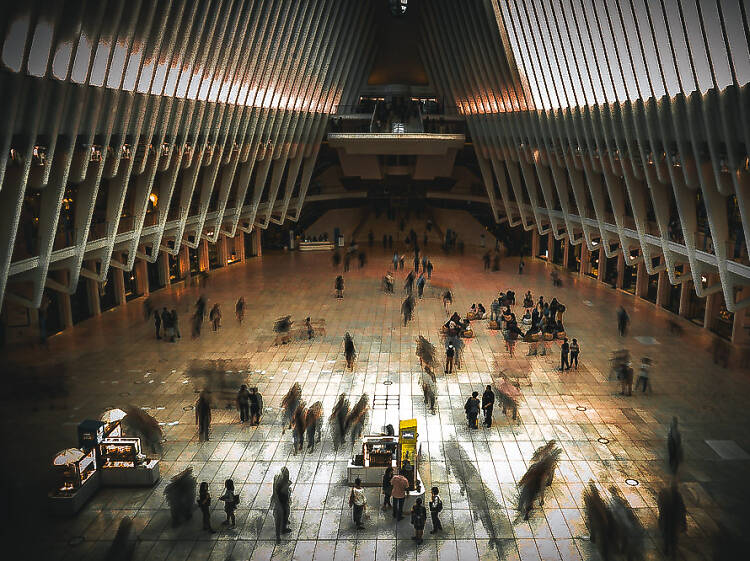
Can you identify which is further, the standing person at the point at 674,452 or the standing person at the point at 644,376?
the standing person at the point at 644,376

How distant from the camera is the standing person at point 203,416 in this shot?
13.4 m

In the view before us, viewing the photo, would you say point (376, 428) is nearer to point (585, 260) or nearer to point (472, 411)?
point (472, 411)

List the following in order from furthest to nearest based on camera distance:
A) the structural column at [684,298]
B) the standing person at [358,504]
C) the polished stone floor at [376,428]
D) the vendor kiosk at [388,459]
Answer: the structural column at [684,298] < the vendor kiosk at [388,459] < the standing person at [358,504] < the polished stone floor at [376,428]

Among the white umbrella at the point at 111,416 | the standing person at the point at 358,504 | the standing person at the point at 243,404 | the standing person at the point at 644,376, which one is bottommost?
the standing person at the point at 644,376

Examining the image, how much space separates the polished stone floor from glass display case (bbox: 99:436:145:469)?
1.67ft

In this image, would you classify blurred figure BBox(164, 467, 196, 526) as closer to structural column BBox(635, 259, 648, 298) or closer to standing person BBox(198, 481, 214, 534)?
standing person BBox(198, 481, 214, 534)

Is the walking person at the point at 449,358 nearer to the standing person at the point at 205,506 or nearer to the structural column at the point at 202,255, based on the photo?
the standing person at the point at 205,506

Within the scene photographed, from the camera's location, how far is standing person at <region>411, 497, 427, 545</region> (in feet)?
32.7

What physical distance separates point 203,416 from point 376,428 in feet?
12.2

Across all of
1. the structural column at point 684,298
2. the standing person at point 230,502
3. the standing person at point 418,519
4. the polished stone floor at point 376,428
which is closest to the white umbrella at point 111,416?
the polished stone floor at point 376,428

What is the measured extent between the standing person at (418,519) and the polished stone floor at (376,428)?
7.3 inches

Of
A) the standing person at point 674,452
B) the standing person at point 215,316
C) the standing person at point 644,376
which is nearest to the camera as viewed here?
the standing person at point 674,452

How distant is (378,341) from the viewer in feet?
68.1

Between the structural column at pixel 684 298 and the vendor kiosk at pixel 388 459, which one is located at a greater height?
the vendor kiosk at pixel 388 459
